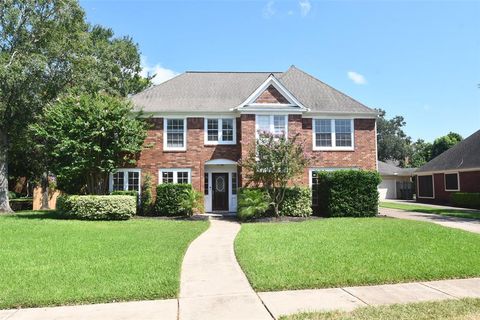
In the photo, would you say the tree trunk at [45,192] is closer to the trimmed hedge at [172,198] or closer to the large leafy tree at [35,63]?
the large leafy tree at [35,63]

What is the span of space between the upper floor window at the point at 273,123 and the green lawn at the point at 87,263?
26.2 ft

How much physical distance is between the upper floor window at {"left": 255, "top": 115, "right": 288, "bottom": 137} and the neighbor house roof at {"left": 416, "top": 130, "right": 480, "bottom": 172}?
55.3ft

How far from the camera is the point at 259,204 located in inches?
667

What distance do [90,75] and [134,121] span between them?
746cm

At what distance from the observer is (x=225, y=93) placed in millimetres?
22594

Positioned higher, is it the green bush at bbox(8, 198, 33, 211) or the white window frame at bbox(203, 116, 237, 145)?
the white window frame at bbox(203, 116, 237, 145)

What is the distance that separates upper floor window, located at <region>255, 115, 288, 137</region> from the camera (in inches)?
788

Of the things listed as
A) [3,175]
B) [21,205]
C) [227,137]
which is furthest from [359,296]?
[21,205]

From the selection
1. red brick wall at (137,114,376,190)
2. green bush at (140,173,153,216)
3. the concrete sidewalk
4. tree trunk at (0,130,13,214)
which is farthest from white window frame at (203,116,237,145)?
the concrete sidewalk

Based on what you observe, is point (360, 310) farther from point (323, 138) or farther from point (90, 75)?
point (90, 75)

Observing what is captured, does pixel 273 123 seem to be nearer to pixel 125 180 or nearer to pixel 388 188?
pixel 125 180

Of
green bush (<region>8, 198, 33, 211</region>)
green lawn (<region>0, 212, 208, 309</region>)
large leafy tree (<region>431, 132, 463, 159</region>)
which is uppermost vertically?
large leafy tree (<region>431, 132, 463, 159</region>)

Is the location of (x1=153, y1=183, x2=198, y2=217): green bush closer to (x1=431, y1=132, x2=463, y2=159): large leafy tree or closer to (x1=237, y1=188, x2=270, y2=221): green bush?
(x1=237, y1=188, x2=270, y2=221): green bush

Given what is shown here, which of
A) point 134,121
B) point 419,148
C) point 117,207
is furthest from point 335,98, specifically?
point 419,148
